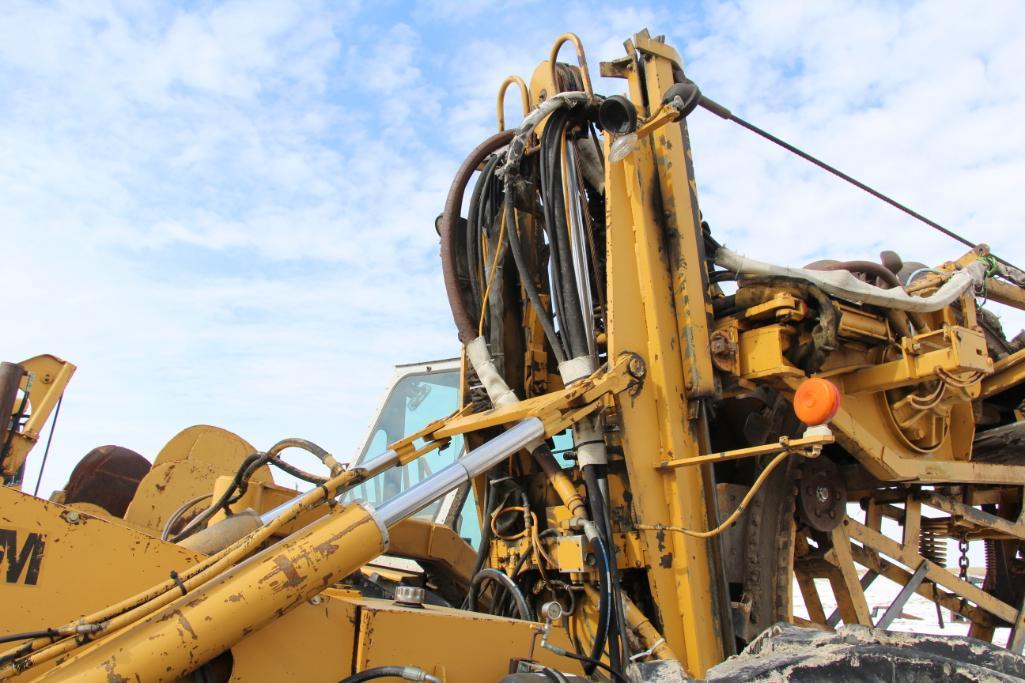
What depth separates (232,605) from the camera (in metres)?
1.88

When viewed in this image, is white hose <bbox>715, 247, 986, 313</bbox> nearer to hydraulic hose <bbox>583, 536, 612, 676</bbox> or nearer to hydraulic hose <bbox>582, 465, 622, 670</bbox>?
hydraulic hose <bbox>582, 465, 622, 670</bbox>

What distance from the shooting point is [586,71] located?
3.67 meters

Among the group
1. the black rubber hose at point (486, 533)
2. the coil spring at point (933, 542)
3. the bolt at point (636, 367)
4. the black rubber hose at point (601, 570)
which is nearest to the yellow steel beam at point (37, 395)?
the black rubber hose at point (486, 533)

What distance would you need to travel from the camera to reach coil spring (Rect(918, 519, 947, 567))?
4.51 metres

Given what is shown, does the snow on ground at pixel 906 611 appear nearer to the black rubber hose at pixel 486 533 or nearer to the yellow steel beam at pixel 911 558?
the yellow steel beam at pixel 911 558

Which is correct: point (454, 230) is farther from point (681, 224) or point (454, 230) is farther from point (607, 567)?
point (607, 567)

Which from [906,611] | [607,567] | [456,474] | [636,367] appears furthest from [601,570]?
[906,611]

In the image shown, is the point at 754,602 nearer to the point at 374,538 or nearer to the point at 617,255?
the point at 617,255

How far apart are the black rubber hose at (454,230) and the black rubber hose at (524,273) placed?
29cm

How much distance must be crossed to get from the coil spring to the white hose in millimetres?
1321

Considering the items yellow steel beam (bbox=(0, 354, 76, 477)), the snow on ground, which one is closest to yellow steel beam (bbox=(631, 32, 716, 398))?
yellow steel beam (bbox=(0, 354, 76, 477))

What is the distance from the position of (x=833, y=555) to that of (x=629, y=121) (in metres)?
2.08

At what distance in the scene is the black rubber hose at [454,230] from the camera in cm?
364

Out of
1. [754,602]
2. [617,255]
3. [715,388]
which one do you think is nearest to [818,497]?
[754,602]
